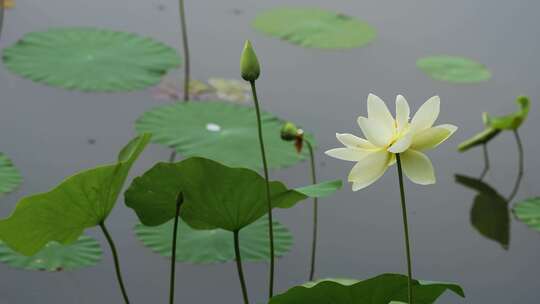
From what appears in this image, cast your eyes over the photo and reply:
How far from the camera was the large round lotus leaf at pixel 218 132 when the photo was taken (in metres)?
2.14

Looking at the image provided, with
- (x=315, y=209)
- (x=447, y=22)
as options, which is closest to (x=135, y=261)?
(x=315, y=209)

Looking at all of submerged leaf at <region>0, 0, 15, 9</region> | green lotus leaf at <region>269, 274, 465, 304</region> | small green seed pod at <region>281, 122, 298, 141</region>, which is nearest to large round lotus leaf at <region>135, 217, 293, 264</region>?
small green seed pod at <region>281, 122, 298, 141</region>

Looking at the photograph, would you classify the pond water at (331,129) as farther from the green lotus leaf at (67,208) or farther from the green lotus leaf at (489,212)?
the green lotus leaf at (67,208)

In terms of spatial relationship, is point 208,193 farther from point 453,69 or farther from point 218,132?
point 453,69

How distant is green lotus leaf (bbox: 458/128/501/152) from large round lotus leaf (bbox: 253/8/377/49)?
0.61 m

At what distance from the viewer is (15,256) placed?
1.74 m

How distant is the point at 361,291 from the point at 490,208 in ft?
3.19

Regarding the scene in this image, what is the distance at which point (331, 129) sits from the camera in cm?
236

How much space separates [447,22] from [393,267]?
1340 mm

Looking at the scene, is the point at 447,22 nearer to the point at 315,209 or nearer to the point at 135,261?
the point at 315,209

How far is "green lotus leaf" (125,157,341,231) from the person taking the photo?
1.41 metres

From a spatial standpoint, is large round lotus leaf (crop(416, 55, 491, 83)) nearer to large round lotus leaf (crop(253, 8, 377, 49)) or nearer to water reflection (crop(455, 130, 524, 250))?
large round lotus leaf (crop(253, 8, 377, 49))

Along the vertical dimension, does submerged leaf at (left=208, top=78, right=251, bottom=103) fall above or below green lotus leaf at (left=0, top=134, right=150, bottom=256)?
below

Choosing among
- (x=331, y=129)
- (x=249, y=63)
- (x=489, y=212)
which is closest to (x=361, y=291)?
(x=249, y=63)
